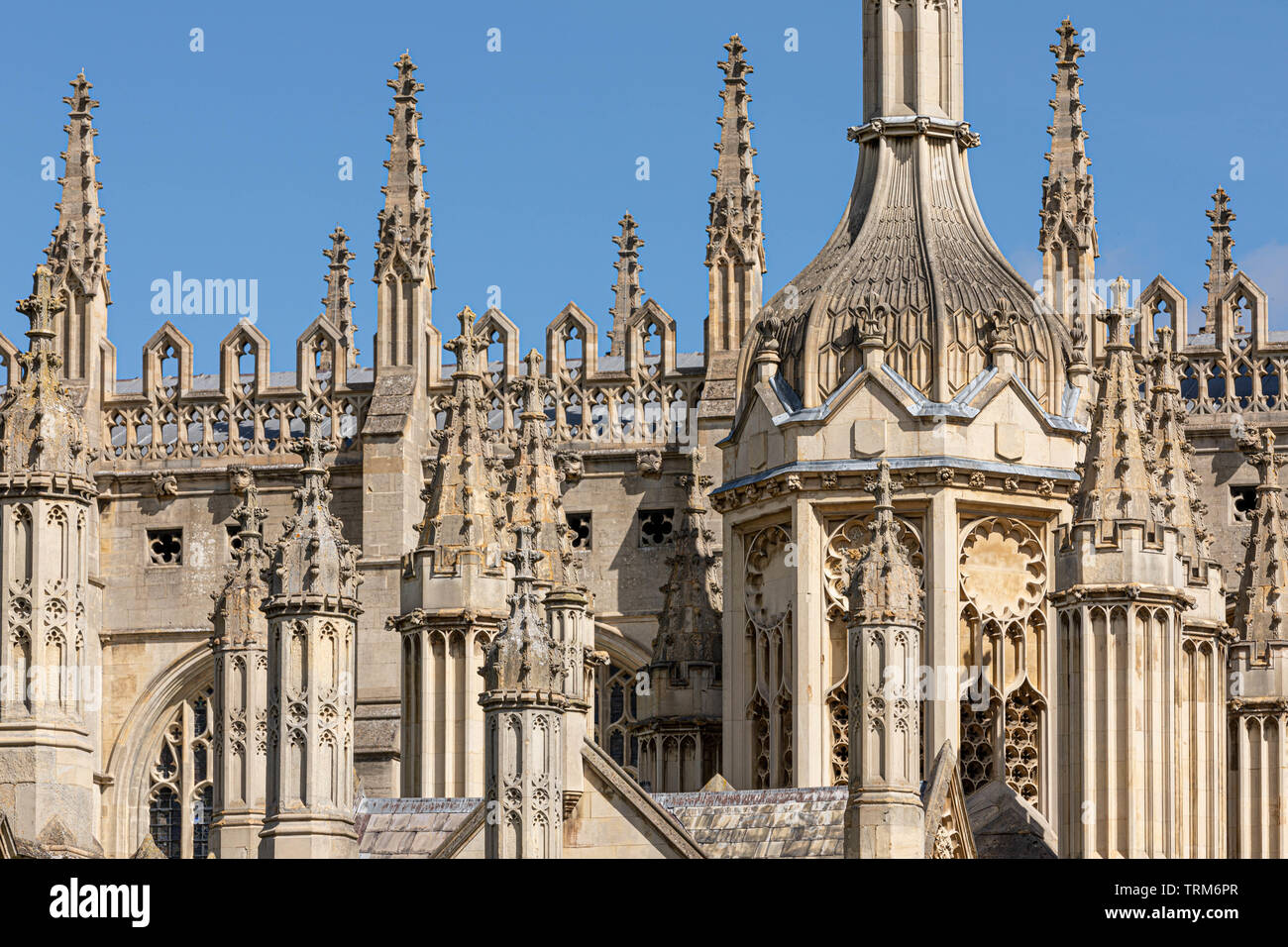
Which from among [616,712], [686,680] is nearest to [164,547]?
[616,712]

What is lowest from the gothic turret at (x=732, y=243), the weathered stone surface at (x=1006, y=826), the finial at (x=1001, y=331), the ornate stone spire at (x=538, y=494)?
the weathered stone surface at (x=1006, y=826)

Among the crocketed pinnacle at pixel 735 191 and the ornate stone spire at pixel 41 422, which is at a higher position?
the crocketed pinnacle at pixel 735 191

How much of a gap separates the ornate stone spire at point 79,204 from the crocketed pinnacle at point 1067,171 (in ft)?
55.4

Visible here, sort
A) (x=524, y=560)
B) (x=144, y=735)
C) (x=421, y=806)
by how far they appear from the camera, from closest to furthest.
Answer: (x=524, y=560) < (x=421, y=806) < (x=144, y=735)

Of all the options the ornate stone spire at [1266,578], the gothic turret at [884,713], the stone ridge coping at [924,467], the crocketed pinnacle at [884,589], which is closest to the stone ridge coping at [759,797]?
the gothic turret at [884,713]

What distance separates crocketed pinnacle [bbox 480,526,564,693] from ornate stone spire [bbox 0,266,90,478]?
14.8 ft

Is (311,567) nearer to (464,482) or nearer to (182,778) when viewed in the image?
(464,482)

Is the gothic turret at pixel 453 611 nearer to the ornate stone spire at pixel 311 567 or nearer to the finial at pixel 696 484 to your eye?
the ornate stone spire at pixel 311 567

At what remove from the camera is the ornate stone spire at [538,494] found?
42281 mm

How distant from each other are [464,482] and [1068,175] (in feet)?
68.8

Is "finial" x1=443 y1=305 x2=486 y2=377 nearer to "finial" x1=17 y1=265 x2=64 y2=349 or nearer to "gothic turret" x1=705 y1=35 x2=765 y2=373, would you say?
"finial" x1=17 y1=265 x2=64 y2=349

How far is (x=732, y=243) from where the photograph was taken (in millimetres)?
61312

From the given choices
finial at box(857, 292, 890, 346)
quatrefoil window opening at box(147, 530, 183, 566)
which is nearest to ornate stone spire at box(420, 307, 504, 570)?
finial at box(857, 292, 890, 346)
